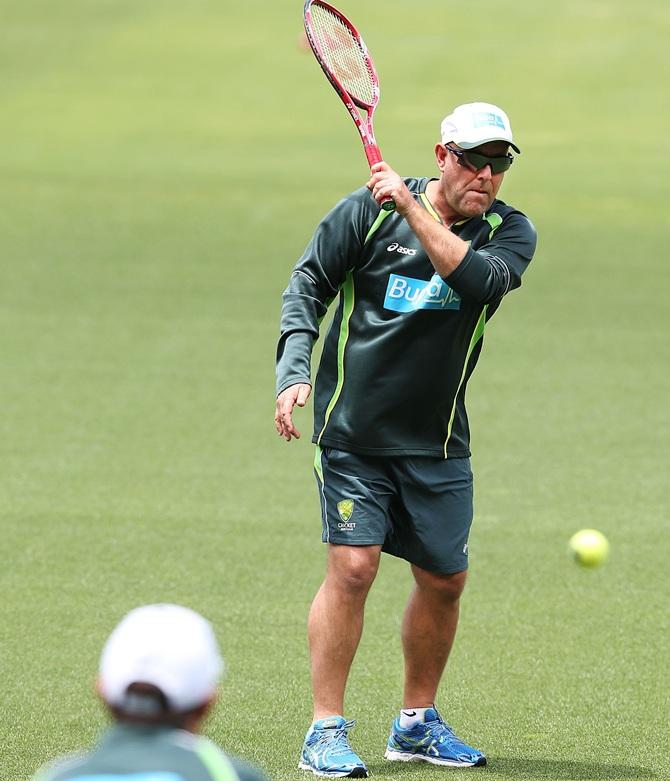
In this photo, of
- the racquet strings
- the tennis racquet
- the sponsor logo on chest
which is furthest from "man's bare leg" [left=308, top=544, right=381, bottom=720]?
the racquet strings

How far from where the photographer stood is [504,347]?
15516 mm

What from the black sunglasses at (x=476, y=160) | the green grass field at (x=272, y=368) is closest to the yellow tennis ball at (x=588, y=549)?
the green grass field at (x=272, y=368)

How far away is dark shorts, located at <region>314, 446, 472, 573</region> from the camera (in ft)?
19.7

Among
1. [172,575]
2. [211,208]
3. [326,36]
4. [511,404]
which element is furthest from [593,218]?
[326,36]

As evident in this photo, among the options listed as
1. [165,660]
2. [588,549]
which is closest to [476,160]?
[588,549]

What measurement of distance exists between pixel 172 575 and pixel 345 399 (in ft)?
9.82

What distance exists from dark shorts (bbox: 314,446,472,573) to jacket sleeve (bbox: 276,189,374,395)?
39 centimetres

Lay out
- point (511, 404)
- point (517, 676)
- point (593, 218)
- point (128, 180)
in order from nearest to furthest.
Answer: point (517, 676), point (511, 404), point (593, 218), point (128, 180)

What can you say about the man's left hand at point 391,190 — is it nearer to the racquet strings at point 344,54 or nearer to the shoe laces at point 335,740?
the racquet strings at point 344,54

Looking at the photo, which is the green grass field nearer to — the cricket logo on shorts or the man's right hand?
the cricket logo on shorts

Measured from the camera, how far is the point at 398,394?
6.07m

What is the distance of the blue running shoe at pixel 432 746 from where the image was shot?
240 inches

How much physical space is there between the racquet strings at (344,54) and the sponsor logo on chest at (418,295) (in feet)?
3.42

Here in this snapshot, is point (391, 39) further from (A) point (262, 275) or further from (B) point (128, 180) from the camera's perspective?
(A) point (262, 275)
